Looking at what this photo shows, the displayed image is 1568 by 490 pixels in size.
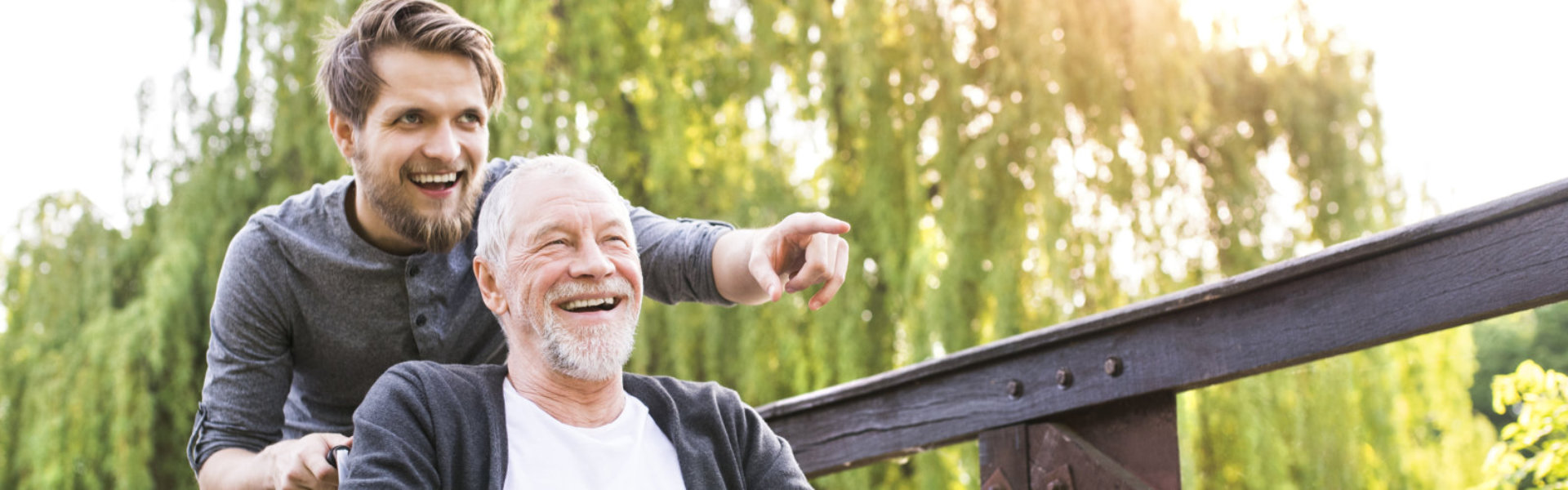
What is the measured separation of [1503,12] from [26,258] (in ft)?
21.6

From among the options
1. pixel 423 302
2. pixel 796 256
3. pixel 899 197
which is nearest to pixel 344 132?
pixel 423 302

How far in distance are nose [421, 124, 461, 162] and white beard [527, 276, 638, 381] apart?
1.20 ft

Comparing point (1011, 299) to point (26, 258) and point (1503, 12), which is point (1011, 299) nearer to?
point (1503, 12)

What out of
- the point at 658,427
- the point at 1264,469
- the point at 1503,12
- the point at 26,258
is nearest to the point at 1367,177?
the point at 1503,12

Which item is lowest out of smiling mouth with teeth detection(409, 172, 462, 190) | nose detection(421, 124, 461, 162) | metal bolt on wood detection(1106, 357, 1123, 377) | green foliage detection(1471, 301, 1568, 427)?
green foliage detection(1471, 301, 1568, 427)

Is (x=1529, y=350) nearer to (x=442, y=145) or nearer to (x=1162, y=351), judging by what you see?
(x=1162, y=351)

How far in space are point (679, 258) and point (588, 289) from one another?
27 centimetres

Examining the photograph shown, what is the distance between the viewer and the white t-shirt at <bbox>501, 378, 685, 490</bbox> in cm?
158

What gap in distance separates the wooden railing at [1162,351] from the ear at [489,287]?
40.5 inches

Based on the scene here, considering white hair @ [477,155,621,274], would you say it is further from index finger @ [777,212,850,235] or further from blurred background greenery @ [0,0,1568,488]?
blurred background greenery @ [0,0,1568,488]

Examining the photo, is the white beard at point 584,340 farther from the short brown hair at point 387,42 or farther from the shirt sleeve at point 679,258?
the short brown hair at point 387,42

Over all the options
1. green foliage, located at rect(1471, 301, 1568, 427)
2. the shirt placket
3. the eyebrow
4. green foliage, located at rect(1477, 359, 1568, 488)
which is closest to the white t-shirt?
the eyebrow

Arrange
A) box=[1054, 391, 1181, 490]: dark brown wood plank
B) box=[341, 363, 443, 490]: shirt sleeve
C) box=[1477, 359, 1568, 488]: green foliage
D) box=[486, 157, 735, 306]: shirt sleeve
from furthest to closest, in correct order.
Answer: box=[1477, 359, 1568, 488]: green foliage → box=[1054, 391, 1181, 490]: dark brown wood plank → box=[486, 157, 735, 306]: shirt sleeve → box=[341, 363, 443, 490]: shirt sleeve

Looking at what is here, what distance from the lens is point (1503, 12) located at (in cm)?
573
